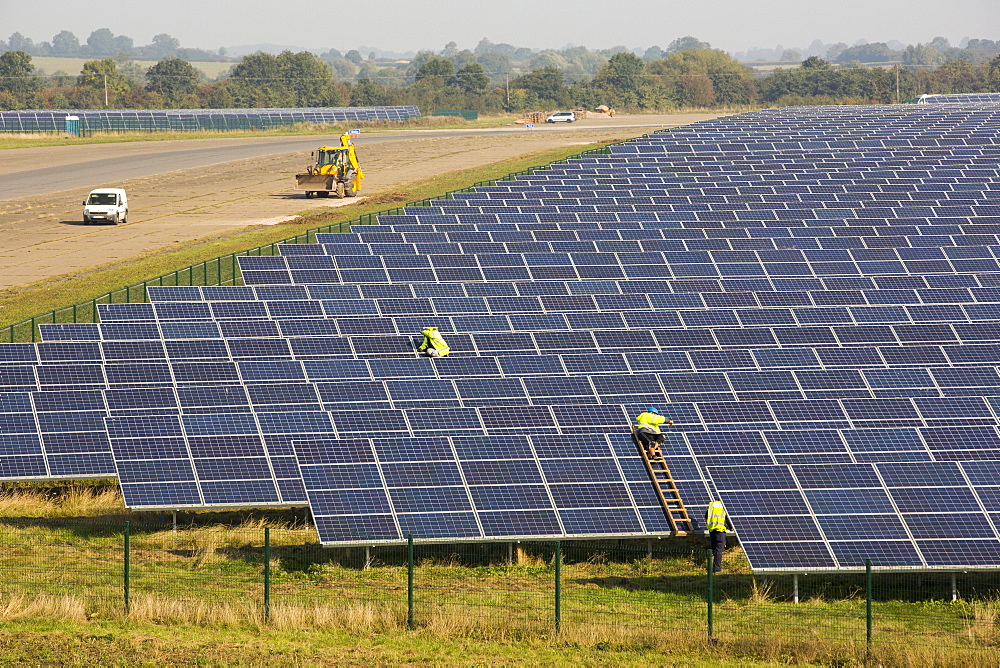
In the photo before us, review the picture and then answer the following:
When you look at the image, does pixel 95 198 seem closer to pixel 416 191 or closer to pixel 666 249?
pixel 416 191

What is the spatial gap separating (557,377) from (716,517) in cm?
926

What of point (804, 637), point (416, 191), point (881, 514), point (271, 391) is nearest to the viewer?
point (804, 637)

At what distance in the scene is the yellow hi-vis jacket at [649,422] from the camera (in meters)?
26.2

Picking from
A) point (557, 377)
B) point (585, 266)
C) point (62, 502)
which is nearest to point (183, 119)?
point (585, 266)

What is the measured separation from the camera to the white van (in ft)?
234

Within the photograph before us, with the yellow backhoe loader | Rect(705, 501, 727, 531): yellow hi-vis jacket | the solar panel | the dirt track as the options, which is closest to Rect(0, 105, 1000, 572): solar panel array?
the solar panel

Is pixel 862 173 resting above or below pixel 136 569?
above

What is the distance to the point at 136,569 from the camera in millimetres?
24359

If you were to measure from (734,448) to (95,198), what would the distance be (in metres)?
56.5

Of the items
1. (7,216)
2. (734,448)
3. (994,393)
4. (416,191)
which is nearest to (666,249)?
(994,393)

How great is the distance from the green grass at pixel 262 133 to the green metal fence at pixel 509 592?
362ft

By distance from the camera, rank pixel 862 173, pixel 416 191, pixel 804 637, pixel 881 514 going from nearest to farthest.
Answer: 1. pixel 804 637
2. pixel 881 514
3. pixel 862 173
4. pixel 416 191

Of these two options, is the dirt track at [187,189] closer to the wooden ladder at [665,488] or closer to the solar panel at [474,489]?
the solar panel at [474,489]

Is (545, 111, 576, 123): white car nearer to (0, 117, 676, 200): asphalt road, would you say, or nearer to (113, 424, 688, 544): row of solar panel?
(0, 117, 676, 200): asphalt road
